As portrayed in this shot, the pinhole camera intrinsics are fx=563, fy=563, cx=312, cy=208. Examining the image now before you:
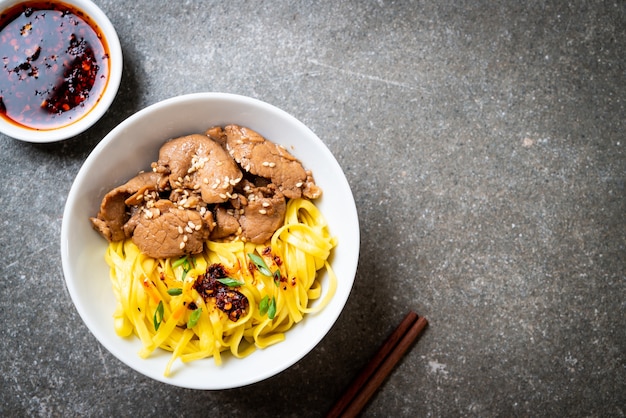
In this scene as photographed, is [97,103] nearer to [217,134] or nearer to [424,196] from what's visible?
[217,134]

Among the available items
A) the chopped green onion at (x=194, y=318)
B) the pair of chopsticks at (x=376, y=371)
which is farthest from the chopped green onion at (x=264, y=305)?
the pair of chopsticks at (x=376, y=371)

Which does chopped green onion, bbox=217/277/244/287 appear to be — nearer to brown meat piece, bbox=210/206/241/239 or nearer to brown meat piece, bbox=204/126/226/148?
brown meat piece, bbox=210/206/241/239

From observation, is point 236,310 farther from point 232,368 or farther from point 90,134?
point 90,134

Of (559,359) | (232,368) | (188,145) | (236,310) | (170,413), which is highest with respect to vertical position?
(188,145)

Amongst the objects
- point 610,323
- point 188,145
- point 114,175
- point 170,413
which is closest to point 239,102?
point 188,145

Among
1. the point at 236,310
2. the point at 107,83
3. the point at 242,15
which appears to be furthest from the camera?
the point at 242,15

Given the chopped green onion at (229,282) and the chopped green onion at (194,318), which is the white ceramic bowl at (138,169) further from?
the chopped green onion at (229,282)
